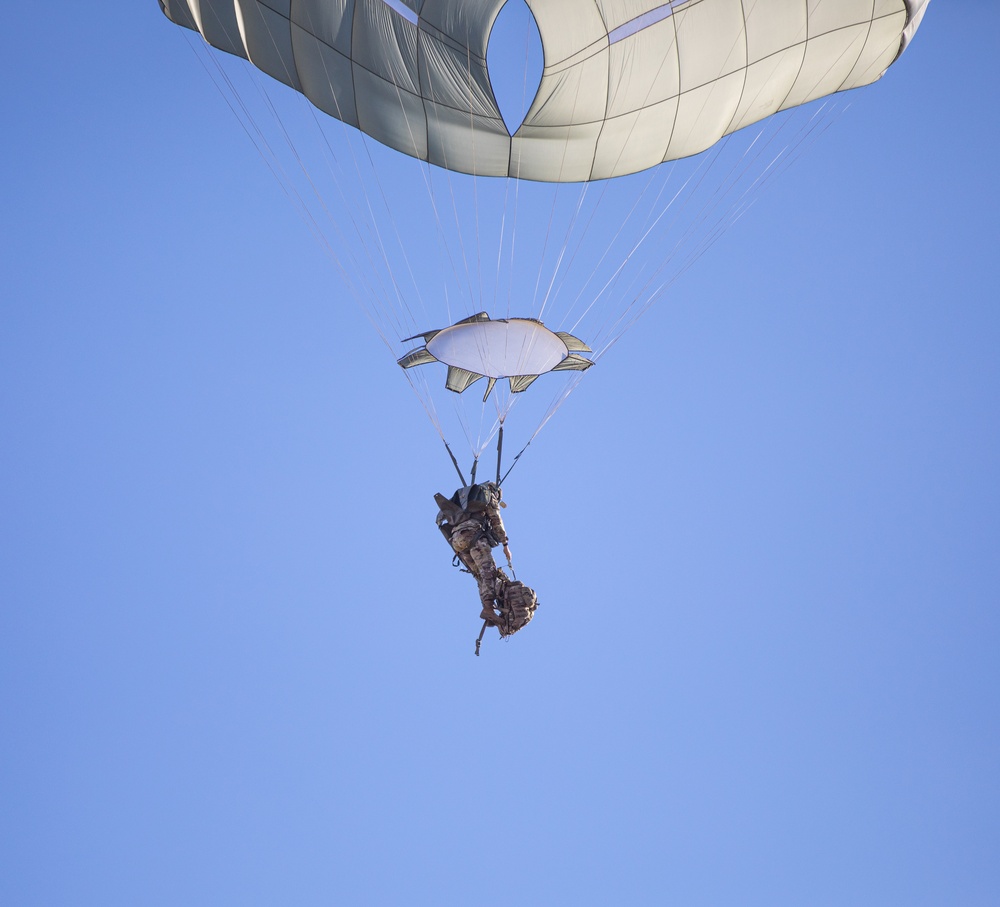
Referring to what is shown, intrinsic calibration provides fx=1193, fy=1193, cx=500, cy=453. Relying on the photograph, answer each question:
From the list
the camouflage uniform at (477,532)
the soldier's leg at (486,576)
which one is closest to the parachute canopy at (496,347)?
the camouflage uniform at (477,532)

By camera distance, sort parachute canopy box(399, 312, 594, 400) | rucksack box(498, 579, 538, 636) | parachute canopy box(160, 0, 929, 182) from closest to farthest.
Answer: rucksack box(498, 579, 538, 636) < parachute canopy box(399, 312, 594, 400) < parachute canopy box(160, 0, 929, 182)

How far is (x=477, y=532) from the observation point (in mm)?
13602

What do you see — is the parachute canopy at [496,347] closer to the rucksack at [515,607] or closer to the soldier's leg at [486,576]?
the soldier's leg at [486,576]

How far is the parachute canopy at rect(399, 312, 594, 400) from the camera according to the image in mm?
14453

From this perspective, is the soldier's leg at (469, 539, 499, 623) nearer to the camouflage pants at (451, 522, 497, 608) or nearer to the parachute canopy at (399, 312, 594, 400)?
the camouflage pants at (451, 522, 497, 608)

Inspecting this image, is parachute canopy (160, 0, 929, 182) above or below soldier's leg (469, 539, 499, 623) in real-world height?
above

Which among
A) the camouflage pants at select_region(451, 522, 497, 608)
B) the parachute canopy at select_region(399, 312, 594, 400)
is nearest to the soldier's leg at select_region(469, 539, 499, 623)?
the camouflage pants at select_region(451, 522, 497, 608)

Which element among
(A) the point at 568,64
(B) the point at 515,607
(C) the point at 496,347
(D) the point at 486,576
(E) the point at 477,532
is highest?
(A) the point at 568,64

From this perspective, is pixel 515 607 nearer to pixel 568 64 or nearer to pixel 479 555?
pixel 479 555

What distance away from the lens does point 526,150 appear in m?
16.0

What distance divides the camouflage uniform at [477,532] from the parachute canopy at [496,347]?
5.30 ft

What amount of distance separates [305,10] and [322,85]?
109cm

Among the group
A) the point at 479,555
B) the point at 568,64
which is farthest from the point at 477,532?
the point at 568,64

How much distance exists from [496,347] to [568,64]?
147 inches
